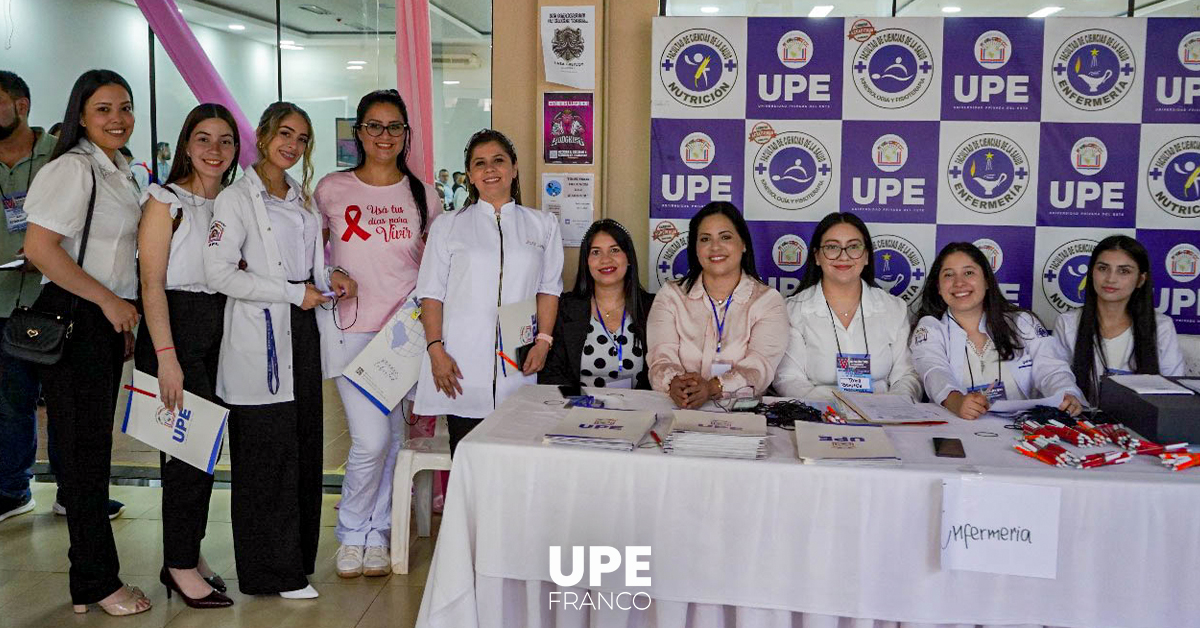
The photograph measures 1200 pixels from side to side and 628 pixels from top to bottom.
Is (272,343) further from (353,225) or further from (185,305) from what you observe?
(353,225)

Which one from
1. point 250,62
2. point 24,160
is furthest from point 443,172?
point 250,62

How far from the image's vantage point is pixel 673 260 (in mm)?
3678

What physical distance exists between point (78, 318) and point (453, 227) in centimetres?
115

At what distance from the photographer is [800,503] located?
196 centimetres

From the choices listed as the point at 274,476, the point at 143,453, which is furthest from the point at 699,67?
the point at 143,453

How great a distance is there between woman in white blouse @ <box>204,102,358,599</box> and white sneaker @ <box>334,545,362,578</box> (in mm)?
139

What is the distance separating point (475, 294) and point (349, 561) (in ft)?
3.40

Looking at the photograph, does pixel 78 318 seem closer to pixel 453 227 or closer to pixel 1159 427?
pixel 453 227

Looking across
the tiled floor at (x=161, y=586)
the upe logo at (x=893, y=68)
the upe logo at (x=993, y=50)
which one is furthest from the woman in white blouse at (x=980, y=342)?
the tiled floor at (x=161, y=586)

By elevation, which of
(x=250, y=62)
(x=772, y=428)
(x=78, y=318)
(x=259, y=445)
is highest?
(x=250, y=62)

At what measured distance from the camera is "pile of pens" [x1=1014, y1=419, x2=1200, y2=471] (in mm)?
1984

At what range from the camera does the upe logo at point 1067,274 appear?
3523 mm

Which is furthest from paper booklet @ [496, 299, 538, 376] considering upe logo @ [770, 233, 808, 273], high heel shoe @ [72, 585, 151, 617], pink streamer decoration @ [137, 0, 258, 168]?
high heel shoe @ [72, 585, 151, 617]

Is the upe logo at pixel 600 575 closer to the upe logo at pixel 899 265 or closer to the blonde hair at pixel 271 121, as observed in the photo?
the blonde hair at pixel 271 121
